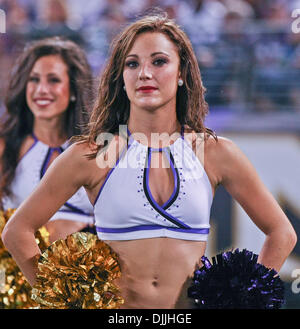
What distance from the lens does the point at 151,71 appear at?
7.06 ft

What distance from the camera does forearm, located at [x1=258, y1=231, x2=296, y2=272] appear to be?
90.0 inches

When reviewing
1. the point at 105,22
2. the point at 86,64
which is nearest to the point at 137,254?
the point at 86,64

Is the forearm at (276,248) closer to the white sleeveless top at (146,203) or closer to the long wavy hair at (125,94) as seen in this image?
the white sleeveless top at (146,203)

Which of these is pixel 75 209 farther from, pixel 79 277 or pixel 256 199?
pixel 256 199

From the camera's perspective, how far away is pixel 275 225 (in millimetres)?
2293

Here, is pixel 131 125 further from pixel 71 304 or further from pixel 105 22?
pixel 105 22

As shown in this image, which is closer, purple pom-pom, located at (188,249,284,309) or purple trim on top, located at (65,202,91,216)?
purple pom-pom, located at (188,249,284,309)

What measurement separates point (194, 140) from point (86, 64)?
0.97m

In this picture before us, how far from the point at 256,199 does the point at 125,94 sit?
568mm

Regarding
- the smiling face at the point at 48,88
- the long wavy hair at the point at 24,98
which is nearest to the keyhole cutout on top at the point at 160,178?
the long wavy hair at the point at 24,98

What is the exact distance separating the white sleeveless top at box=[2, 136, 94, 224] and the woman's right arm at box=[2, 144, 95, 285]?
60cm

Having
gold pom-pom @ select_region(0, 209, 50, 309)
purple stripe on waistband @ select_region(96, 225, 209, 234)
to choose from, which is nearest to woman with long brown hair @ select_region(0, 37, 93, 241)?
gold pom-pom @ select_region(0, 209, 50, 309)

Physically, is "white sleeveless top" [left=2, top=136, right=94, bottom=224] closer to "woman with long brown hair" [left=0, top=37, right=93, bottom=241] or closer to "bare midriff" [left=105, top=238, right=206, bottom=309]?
"woman with long brown hair" [left=0, top=37, right=93, bottom=241]

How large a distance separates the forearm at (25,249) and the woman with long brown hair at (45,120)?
553mm
